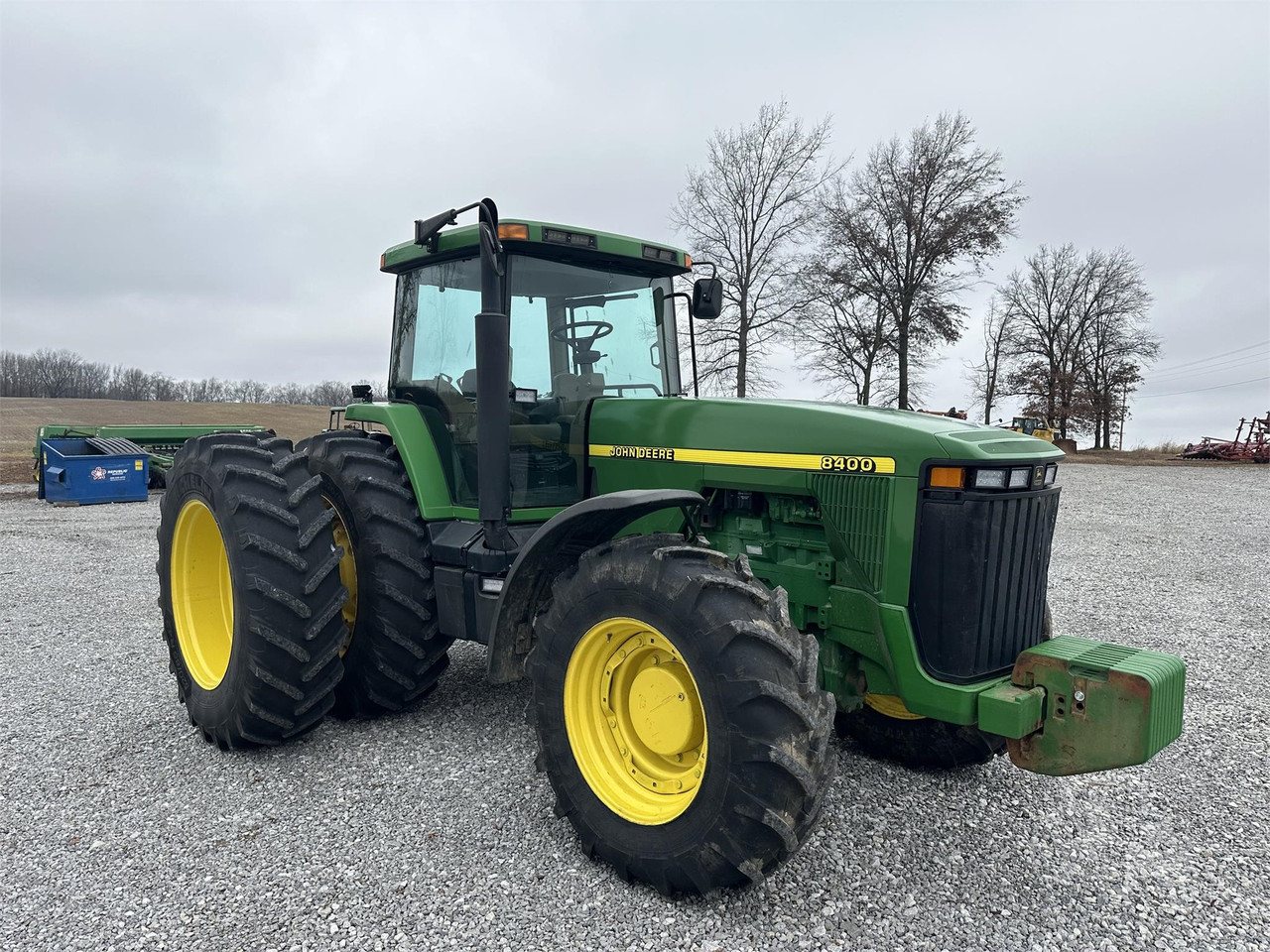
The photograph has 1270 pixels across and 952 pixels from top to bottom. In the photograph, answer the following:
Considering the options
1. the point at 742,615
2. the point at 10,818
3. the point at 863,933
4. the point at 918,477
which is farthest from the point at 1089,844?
the point at 10,818

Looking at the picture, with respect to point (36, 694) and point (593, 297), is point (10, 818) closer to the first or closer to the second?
point (36, 694)

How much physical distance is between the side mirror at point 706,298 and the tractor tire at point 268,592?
209cm

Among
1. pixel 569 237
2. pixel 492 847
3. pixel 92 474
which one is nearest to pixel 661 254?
pixel 569 237

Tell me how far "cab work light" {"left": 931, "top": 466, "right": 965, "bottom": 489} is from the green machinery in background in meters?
14.0

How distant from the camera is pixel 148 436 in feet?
54.5

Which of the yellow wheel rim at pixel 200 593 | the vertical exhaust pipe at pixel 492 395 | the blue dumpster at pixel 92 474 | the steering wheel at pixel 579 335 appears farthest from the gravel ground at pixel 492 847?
the blue dumpster at pixel 92 474

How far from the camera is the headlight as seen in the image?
9.60 ft

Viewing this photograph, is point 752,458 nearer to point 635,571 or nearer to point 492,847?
point 635,571

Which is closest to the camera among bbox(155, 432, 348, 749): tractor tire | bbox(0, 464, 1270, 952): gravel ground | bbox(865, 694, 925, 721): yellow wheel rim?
bbox(0, 464, 1270, 952): gravel ground

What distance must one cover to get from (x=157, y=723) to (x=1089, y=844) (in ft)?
14.2

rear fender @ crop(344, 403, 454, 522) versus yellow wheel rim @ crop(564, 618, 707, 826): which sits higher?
rear fender @ crop(344, 403, 454, 522)

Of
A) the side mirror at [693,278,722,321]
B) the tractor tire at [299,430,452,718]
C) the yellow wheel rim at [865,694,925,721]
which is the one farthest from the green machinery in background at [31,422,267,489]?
the yellow wheel rim at [865,694,925,721]

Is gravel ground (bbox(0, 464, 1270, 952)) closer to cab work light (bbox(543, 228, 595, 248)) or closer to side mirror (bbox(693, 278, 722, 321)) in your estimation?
side mirror (bbox(693, 278, 722, 321))

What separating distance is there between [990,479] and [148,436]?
17520 millimetres
